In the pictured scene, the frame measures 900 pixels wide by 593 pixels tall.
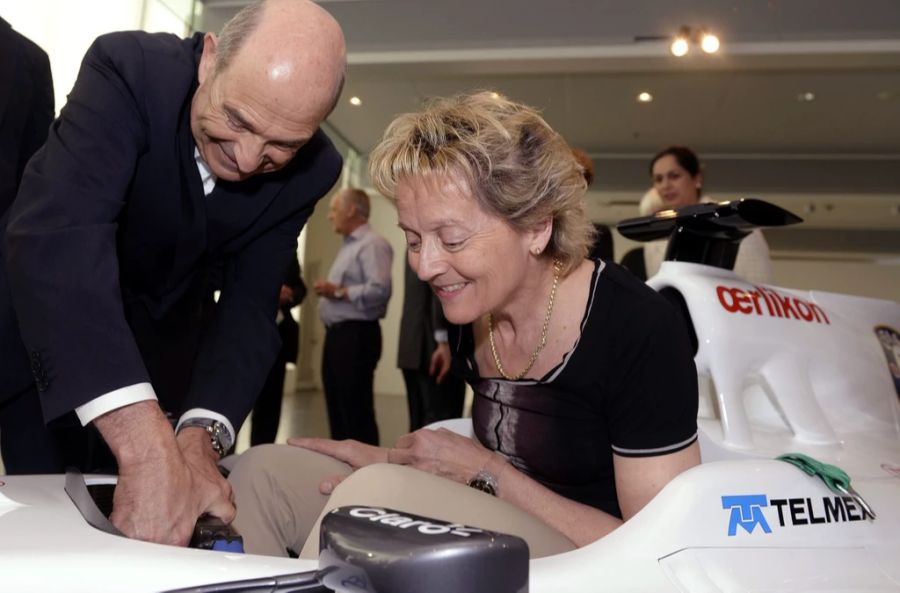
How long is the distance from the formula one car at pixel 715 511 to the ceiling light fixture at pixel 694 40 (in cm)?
390

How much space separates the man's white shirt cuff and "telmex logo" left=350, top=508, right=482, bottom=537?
18.4 inches

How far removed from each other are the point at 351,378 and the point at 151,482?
3.12 meters

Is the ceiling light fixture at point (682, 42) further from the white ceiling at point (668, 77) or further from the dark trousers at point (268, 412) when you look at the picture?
the dark trousers at point (268, 412)

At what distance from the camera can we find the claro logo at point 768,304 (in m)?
1.60

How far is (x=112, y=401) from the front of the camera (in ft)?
3.38

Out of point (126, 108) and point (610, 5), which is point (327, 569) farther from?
point (610, 5)

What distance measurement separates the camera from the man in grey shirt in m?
4.07

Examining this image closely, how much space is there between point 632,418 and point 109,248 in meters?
0.75

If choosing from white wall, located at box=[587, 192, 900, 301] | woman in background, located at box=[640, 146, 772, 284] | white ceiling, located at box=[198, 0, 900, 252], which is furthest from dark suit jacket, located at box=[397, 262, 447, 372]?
white wall, located at box=[587, 192, 900, 301]

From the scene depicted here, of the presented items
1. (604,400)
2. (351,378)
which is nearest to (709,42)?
(351,378)

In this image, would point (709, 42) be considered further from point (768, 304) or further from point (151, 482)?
point (151, 482)

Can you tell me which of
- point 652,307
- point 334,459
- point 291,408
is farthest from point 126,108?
point 291,408

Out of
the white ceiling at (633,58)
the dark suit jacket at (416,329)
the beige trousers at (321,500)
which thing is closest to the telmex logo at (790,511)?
the beige trousers at (321,500)

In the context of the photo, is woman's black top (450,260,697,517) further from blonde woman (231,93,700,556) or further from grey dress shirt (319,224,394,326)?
grey dress shirt (319,224,394,326)
